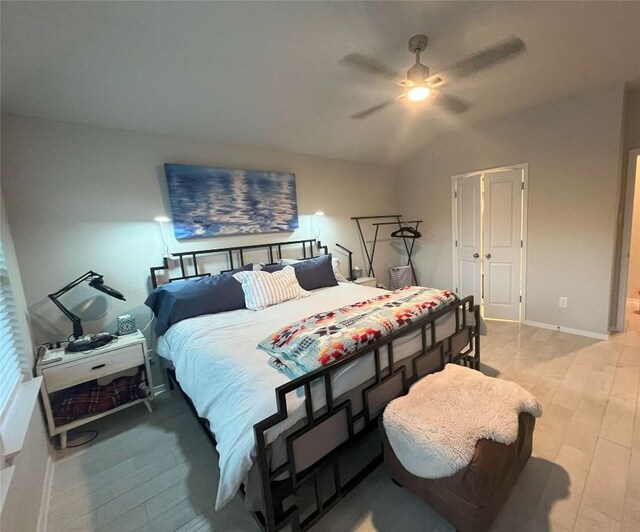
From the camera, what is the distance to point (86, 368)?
2.02 metres

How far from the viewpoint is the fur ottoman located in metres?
1.21

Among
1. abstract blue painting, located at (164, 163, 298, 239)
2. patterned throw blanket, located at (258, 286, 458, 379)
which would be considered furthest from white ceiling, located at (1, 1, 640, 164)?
patterned throw blanket, located at (258, 286, 458, 379)

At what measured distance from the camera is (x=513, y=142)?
3.49 meters

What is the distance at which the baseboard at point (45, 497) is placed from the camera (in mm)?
1465

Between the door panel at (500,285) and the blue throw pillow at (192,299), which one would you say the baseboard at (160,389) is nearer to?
the blue throw pillow at (192,299)

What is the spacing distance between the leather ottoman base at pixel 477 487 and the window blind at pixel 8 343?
2.11m

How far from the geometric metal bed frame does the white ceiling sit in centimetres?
197

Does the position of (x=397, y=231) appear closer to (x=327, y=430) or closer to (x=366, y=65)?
(x=366, y=65)

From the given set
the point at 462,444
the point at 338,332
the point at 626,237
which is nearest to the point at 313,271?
the point at 338,332

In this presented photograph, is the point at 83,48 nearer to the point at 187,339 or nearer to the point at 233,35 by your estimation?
the point at 233,35

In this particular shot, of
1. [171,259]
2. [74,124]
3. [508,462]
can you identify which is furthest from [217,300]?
[508,462]

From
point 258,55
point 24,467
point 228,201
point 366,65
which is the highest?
point 258,55

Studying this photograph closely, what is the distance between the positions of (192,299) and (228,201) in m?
1.15

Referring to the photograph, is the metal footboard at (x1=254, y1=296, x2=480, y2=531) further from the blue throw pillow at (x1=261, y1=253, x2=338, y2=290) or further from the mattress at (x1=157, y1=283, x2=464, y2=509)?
the blue throw pillow at (x1=261, y1=253, x2=338, y2=290)
